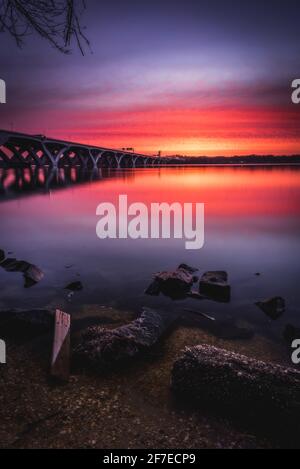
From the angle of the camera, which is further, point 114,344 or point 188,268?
point 188,268

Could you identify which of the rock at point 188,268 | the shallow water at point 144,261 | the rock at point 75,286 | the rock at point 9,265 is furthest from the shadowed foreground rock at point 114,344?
the rock at point 9,265

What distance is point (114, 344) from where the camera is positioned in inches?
172

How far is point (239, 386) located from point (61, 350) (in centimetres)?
240

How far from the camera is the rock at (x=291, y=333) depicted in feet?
16.6

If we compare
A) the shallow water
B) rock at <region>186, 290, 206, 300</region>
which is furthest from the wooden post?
rock at <region>186, 290, 206, 300</region>

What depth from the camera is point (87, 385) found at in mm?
3848

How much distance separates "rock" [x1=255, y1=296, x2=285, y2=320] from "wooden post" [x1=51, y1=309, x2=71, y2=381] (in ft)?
12.4

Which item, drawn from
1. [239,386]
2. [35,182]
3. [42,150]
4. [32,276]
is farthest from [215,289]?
[42,150]

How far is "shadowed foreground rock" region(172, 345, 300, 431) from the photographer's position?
328 cm

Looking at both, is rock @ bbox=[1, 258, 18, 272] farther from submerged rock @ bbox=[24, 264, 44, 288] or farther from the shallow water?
submerged rock @ bbox=[24, 264, 44, 288]

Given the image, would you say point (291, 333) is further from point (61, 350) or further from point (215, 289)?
point (61, 350)

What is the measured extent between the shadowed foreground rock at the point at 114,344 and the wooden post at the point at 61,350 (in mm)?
164
